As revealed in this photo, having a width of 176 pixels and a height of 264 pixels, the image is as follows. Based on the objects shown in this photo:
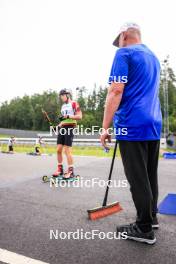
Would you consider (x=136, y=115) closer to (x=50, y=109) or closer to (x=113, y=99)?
(x=113, y=99)

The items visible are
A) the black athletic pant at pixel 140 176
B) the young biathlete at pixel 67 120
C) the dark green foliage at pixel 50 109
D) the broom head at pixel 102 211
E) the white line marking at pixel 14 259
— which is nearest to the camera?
the white line marking at pixel 14 259

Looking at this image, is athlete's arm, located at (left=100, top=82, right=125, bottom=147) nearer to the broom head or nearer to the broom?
the broom

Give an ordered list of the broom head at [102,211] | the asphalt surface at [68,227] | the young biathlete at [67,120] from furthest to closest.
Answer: the young biathlete at [67,120] < the broom head at [102,211] < the asphalt surface at [68,227]

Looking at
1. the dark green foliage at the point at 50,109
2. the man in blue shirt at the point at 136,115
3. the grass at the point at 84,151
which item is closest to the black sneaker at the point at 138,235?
the man in blue shirt at the point at 136,115

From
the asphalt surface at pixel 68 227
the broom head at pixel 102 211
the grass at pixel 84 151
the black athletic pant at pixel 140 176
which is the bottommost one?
the grass at pixel 84 151

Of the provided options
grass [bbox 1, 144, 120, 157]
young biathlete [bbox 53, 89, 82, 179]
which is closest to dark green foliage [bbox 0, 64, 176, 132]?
grass [bbox 1, 144, 120, 157]

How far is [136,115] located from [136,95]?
0.20 meters

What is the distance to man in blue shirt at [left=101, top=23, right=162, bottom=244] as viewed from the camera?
2.84 metres

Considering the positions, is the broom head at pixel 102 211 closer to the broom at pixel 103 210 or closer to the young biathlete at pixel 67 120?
the broom at pixel 103 210

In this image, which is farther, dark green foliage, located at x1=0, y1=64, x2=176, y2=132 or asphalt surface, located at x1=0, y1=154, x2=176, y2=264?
dark green foliage, located at x1=0, y1=64, x2=176, y2=132

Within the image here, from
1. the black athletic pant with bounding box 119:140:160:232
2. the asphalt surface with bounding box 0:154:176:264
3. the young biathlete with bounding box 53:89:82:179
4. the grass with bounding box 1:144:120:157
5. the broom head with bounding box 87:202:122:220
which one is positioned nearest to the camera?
the asphalt surface with bounding box 0:154:176:264

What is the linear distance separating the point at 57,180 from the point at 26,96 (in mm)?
125514

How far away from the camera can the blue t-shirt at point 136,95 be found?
9.37 feet

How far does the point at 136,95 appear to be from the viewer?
291 centimetres
